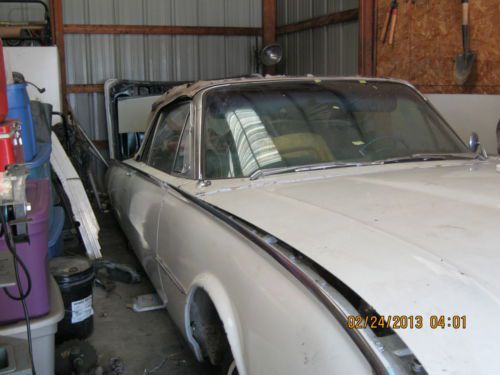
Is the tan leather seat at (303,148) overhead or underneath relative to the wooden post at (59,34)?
underneath

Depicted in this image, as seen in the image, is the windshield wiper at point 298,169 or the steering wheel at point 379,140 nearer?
the windshield wiper at point 298,169

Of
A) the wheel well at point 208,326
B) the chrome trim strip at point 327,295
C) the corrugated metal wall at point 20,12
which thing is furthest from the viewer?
the corrugated metal wall at point 20,12

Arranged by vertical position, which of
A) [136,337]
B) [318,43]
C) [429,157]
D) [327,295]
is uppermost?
[318,43]

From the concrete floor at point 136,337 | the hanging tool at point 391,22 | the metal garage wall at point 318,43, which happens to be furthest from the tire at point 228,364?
the metal garage wall at point 318,43

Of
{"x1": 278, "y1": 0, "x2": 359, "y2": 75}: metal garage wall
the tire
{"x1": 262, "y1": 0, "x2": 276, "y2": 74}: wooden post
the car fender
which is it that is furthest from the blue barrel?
{"x1": 262, "y1": 0, "x2": 276, "y2": 74}: wooden post

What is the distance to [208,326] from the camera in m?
2.20

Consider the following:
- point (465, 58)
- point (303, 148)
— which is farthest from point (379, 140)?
point (465, 58)

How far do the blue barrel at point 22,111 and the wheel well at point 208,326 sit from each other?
1623mm

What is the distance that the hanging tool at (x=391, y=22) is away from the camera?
5.73 meters

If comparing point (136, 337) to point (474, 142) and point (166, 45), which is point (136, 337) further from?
point (166, 45)

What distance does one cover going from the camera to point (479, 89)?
4809 millimetres

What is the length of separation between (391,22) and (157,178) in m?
3.94

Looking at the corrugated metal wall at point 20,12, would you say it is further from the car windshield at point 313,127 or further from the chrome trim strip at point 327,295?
the chrome trim strip at point 327,295

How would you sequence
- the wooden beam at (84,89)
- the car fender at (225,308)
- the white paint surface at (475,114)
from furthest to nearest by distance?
the wooden beam at (84,89) → the white paint surface at (475,114) → the car fender at (225,308)
